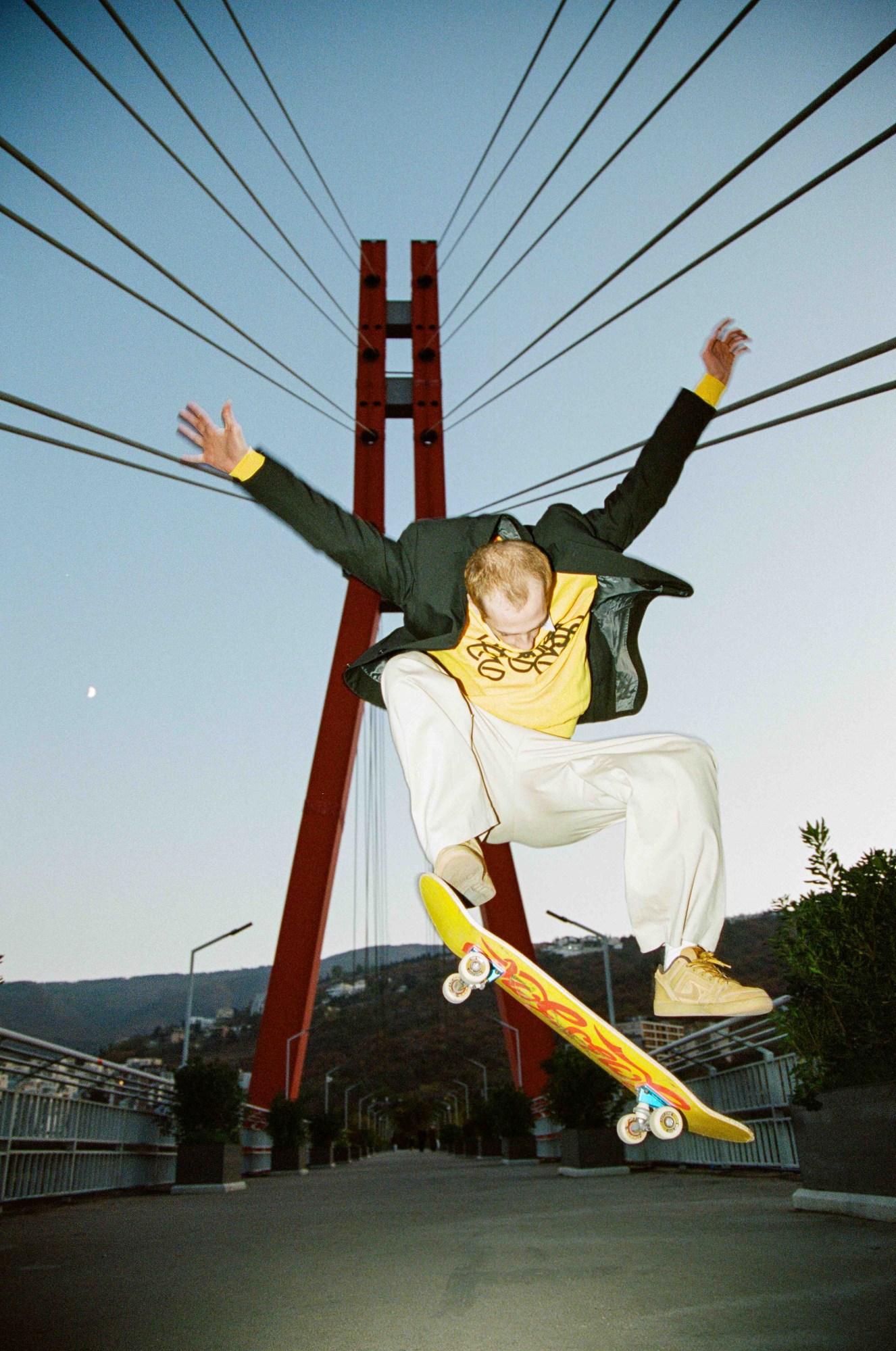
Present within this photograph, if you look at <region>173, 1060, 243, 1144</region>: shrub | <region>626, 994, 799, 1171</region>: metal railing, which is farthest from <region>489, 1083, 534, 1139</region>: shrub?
<region>173, 1060, 243, 1144</region>: shrub

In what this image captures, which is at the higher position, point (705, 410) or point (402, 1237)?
point (705, 410)

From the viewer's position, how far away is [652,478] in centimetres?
275

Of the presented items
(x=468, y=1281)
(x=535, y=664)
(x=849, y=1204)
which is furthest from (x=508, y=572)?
(x=849, y=1204)

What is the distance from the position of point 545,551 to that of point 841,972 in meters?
2.97

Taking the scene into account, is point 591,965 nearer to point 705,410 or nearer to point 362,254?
point 362,254

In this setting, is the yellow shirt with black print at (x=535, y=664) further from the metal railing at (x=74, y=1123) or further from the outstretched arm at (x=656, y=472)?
the metal railing at (x=74, y=1123)

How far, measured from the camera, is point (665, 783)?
2504mm

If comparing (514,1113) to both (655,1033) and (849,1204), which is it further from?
(849,1204)

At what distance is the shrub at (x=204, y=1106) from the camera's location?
10.3 meters

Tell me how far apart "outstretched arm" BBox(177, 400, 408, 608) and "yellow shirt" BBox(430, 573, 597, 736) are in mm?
260

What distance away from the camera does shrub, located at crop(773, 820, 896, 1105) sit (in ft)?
13.7

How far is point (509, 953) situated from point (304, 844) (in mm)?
11009

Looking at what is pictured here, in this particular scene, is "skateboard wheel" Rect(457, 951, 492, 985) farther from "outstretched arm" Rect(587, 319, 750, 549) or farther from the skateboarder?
"outstretched arm" Rect(587, 319, 750, 549)

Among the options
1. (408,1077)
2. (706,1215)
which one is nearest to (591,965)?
(408,1077)
